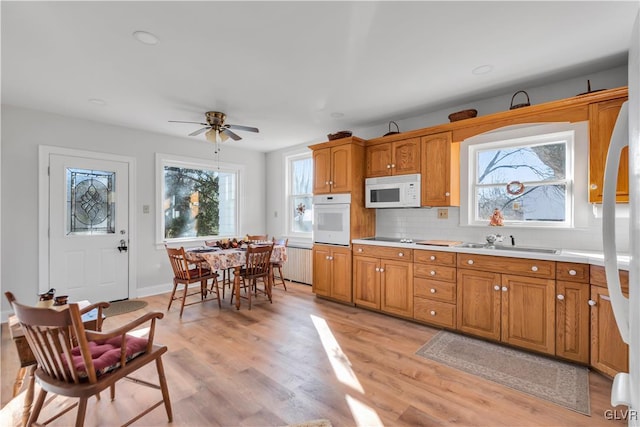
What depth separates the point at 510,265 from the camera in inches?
110

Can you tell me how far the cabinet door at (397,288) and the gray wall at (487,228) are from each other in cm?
66

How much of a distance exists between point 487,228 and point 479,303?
3.05ft

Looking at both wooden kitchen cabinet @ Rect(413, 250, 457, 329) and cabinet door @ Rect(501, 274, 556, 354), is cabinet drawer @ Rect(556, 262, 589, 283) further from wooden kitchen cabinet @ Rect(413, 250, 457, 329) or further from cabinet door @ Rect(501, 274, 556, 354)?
wooden kitchen cabinet @ Rect(413, 250, 457, 329)

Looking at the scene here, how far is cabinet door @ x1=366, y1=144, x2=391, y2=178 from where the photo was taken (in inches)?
→ 157

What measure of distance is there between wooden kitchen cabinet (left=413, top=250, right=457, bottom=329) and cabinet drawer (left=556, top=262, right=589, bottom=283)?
0.87 metres

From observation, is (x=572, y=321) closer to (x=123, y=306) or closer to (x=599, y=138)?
(x=599, y=138)

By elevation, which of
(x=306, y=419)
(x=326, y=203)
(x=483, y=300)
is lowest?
(x=306, y=419)

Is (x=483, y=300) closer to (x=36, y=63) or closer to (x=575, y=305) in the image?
(x=575, y=305)

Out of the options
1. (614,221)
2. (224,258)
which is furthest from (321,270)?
(614,221)

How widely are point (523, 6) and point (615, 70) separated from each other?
1.55 meters

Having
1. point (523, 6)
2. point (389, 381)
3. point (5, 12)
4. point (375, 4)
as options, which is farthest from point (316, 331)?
point (5, 12)

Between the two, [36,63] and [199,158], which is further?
[199,158]

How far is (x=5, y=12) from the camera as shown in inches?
77.0

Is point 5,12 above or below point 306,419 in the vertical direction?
above
